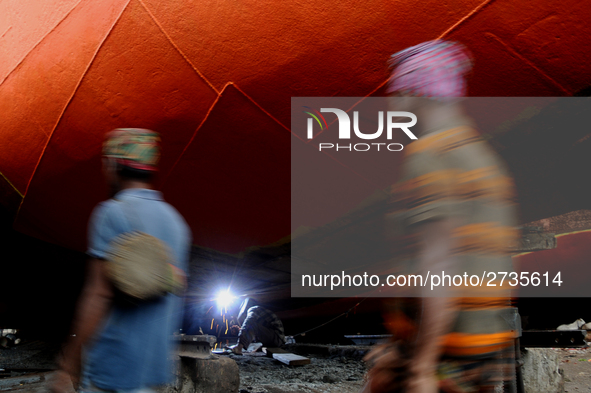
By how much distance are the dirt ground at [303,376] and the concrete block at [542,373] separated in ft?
4.81

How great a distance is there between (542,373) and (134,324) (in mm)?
3653

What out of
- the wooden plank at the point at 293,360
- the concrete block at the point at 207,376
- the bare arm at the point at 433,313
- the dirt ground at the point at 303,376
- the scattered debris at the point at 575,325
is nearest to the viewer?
the bare arm at the point at 433,313

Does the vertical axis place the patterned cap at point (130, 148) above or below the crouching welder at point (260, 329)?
above

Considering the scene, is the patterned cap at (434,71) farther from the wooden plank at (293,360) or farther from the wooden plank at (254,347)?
the wooden plank at (254,347)

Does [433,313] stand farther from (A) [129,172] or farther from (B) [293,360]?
(B) [293,360]

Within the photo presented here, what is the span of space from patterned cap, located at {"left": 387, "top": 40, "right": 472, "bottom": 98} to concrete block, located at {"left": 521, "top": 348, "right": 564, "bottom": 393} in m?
3.29

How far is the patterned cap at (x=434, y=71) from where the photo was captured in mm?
1143

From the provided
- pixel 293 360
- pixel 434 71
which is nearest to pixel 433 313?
pixel 434 71

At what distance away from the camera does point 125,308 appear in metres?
1.17

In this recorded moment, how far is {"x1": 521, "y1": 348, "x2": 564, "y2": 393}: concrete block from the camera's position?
3.37 m

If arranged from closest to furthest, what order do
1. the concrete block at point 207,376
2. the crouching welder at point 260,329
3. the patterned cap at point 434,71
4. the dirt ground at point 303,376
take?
the patterned cap at point 434,71, the concrete block at point 207,376, the dirt ground at point 303,376, the crouching welder at point 260,329

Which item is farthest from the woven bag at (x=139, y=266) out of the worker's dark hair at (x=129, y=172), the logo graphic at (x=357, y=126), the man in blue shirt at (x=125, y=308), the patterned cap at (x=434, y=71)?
the logo graphic at (x=357, y=126)

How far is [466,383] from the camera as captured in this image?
0.94 metres

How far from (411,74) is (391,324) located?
752mm
